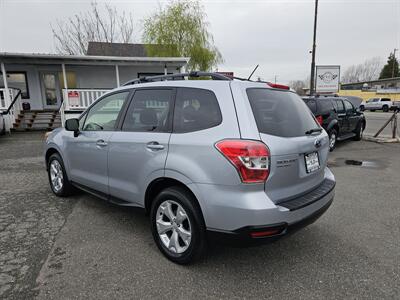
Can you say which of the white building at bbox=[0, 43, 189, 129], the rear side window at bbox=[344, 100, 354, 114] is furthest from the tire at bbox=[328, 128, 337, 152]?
the white building at bbox=[0, 43, 189, 129]

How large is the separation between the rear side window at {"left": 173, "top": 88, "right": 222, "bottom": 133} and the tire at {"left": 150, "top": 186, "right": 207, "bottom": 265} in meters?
0.60

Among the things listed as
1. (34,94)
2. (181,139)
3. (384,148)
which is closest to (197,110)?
(181,139)

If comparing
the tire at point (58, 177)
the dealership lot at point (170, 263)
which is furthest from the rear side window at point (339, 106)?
the tire at point (58, 177)

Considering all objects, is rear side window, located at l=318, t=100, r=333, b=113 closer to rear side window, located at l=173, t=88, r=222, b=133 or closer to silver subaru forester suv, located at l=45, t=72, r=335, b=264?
silver subaru forester suv, located at l=45, t=72, r=335, b=264

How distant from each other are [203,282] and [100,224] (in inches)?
69.7

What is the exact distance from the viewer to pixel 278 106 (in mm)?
2621

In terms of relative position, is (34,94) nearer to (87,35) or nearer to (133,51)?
(133,51)

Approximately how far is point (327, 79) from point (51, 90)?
61.0 ft

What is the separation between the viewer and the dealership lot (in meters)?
2.29

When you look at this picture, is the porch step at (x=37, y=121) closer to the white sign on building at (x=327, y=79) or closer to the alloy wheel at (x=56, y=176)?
the alloy wheel at (x=56, y=176)

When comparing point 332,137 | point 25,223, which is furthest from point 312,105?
point 25,223

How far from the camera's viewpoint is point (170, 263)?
2.67 m

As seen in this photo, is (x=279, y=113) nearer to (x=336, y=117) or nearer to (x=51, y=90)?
(x=336, y=117)

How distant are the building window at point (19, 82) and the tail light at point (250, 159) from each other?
656 inches
